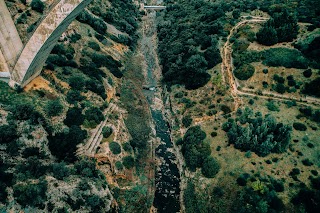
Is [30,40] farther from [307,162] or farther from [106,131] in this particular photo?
Answer: [307,162]

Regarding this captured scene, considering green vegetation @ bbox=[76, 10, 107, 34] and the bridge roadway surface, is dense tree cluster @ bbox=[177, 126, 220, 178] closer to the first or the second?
the bridge roadway surface

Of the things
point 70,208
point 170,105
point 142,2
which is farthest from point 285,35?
point 142,2

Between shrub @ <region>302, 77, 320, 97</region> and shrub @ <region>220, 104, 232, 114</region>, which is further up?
shrub @ <region>302, 77, 320, 97</region>

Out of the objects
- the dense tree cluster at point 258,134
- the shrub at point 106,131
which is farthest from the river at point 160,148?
the dense tree cluster at point 258,134

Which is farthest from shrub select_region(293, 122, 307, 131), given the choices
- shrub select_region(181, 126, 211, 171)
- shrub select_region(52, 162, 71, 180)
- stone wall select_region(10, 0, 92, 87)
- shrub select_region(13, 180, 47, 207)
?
shrub select_region(13, 180, 47, 207)

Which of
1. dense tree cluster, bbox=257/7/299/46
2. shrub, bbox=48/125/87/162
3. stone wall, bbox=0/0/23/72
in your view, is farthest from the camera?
dense tree cluster, bbox=257/7/299/46

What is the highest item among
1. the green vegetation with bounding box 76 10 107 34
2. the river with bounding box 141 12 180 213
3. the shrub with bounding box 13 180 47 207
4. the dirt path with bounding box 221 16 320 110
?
the green vegetation with bounding box 76 10 107 34

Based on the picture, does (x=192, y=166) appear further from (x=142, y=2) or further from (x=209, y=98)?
(x=142, y=2)

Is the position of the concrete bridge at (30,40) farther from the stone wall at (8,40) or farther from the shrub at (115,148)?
the shrub at (115,148)
